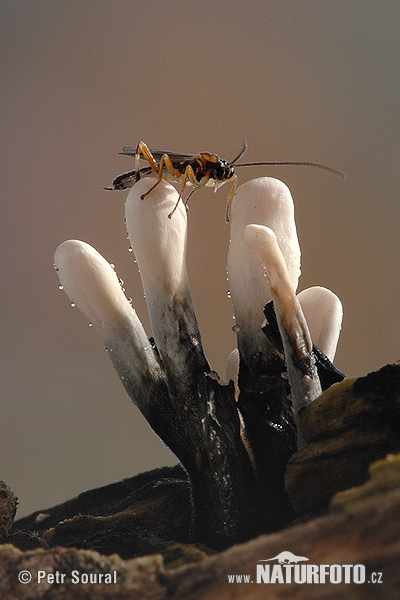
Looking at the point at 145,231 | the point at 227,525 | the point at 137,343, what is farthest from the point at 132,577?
the point at 145,231

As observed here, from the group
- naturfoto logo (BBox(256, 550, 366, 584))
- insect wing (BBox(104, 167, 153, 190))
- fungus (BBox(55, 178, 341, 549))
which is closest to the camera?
naturfoto logo (BBox(256, 550, 366, 584))

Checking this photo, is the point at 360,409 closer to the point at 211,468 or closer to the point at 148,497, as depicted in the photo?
the point at 211,468

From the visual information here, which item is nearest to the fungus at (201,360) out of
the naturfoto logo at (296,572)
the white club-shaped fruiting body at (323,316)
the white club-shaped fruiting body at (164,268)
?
the white club-shaped fruiting body at (164,268)

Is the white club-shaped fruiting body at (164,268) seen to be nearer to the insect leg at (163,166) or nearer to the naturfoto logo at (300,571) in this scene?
the insect leg at (163,166)

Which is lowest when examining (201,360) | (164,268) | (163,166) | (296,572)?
(296,572)

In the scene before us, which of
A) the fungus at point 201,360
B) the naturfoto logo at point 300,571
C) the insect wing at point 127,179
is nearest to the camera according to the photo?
the naturfoto logo at point 300,571

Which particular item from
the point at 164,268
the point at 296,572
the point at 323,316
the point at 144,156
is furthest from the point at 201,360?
the point at 296,572

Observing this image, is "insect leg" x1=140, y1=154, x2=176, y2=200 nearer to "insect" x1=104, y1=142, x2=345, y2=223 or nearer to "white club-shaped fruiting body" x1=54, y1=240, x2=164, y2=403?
"insect" x1=104, y1=142, x2=345, y2=223

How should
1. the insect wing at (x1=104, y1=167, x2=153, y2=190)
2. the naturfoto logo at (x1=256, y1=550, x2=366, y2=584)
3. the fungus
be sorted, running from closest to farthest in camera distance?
the naturfoto logo at (x1=256, y1=550, x2=366, y2=584)
the fungus
the insect wing at (x1=104, y1=167, x2=153, y2=190)

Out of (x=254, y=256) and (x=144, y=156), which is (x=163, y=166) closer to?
(x=144, y=156)

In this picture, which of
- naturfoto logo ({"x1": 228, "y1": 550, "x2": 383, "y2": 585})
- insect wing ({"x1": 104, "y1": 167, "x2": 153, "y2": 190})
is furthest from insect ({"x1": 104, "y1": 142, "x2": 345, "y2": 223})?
naturfoto logo ({"x1": 228, "y1": 550, "x2": 383, "y2": 585})

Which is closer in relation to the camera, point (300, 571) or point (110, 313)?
point (300, 571)
